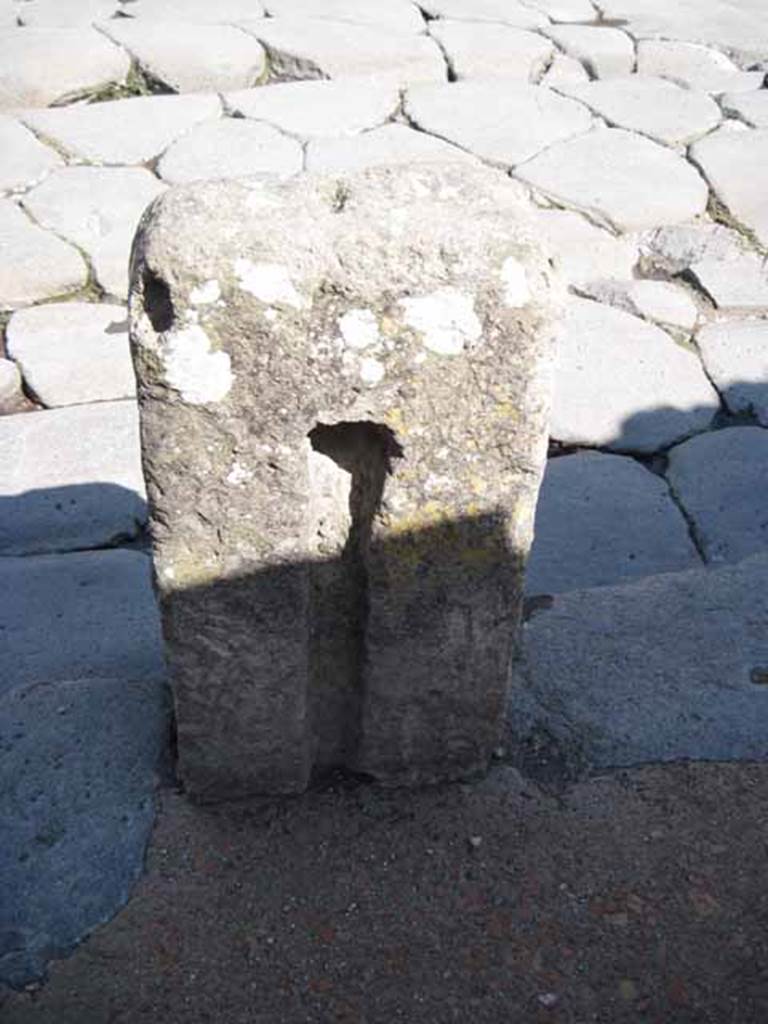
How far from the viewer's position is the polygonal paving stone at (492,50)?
18.2 ft

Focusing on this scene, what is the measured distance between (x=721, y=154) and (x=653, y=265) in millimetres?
929

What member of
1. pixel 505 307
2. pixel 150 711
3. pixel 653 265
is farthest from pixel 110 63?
pixel 505 307

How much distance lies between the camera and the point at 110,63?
5199 millimetres

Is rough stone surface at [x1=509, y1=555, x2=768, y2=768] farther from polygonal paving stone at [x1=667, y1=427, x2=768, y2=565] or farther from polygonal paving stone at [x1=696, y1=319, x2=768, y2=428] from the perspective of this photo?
polygonal paving stone at [x1=696, y1=319, x2=768, y2=428]

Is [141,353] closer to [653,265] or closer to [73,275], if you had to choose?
[73,275]

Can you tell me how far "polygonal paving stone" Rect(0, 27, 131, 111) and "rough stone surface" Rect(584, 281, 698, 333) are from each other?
241 centimetres

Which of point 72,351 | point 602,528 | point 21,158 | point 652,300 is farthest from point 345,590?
point 21,158

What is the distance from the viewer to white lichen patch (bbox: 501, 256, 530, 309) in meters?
1.51

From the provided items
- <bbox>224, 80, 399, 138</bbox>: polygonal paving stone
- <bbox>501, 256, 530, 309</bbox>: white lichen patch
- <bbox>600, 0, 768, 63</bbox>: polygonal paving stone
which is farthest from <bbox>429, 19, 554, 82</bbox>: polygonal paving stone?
<bbox>501, 256, 530, 309</bbox>: white lichen patch

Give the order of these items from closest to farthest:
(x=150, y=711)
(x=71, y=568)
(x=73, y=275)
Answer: (x=150, y=711) < (x=71, y=568) < (x=73, y=275)

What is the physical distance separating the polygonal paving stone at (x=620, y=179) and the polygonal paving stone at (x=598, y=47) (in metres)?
0.83

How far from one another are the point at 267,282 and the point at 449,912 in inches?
39.1

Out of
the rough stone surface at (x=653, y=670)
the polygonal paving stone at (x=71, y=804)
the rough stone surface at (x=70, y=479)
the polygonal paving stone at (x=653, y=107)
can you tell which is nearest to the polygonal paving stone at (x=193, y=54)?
the polygonal paving stone at (x=653, y=107)

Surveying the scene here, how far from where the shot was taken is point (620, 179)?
4.73 metres
